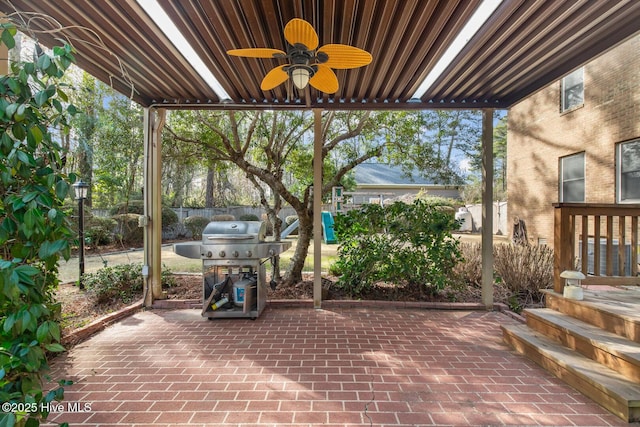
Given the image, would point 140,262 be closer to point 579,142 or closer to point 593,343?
point 593,343

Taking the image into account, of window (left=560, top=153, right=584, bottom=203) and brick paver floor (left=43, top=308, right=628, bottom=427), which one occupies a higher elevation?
window (left=560, top=153, right=584, bottom=203)

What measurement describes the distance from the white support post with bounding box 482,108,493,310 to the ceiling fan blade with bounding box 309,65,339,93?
258 cm

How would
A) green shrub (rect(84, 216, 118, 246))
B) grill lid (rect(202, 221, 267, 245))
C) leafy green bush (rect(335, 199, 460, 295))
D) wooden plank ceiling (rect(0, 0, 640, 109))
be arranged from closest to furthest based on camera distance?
wooden plank ceiling (rect(0, 0, 640, 109)) → grill lid (rect(202, 221, 267, 245)) → leafy green bush (rect(335, 199, 460, 295)) → green shrub (rect(84, 216, 118, 246))

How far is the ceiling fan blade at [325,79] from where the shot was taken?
8.74 ft

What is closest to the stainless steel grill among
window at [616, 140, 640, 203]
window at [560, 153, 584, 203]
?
window at [616, 140, 640, 203]

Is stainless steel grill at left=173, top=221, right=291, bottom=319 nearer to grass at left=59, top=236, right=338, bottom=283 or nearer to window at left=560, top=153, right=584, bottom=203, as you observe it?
grass at left=59, top=236, right=338, bottom=283

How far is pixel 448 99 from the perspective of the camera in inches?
167

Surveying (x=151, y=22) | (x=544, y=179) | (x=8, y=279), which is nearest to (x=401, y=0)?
(x=151, y=22)

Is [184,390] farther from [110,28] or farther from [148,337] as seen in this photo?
[110,28]

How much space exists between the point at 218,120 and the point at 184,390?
4.69 metres

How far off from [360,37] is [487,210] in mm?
2983

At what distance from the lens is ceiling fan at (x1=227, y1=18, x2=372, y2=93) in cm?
223

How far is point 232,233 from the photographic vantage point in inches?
152

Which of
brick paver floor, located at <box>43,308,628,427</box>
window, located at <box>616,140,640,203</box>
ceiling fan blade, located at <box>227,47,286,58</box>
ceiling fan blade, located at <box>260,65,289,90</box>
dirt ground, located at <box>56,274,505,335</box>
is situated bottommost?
brick paver floor, located at <box>43,308,628,427</box>
